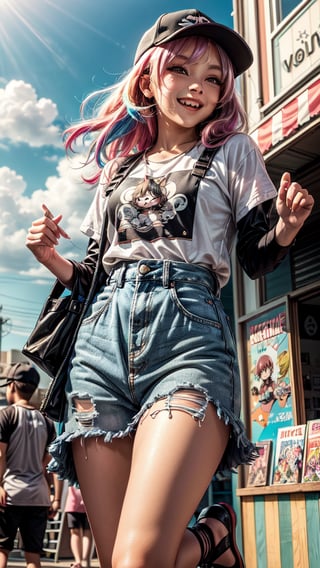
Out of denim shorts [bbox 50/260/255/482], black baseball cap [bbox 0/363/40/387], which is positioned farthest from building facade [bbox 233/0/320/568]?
denim shorts [bbox 50/260/255/482]

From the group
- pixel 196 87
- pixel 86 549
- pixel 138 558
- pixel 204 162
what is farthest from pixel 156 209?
pixel 86 549

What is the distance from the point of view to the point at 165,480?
1767 millimetres

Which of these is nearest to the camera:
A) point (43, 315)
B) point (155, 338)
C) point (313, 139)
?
point (155, 338)

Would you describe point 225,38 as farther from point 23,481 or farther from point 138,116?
point 23,481

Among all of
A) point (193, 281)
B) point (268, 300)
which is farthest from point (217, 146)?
point (268, 300)

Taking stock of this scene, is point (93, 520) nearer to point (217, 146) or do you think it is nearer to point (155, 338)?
point (155, 338)

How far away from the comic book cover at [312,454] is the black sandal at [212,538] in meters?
2.88

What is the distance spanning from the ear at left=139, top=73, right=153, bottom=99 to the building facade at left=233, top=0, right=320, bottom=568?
286 centimetres

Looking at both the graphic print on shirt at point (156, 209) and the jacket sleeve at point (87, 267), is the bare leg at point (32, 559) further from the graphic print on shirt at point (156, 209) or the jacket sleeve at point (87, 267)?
the graphic print on shirt at point (156, 209)

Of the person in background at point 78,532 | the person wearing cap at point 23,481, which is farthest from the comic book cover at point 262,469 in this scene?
the person in background at point 78,532

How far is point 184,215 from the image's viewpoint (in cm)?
219

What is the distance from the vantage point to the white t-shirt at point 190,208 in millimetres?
2178

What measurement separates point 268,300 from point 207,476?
5110 mm

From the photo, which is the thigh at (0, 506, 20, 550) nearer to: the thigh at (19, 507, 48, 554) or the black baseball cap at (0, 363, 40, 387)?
the thigh at (19, 507, 48, 554)
